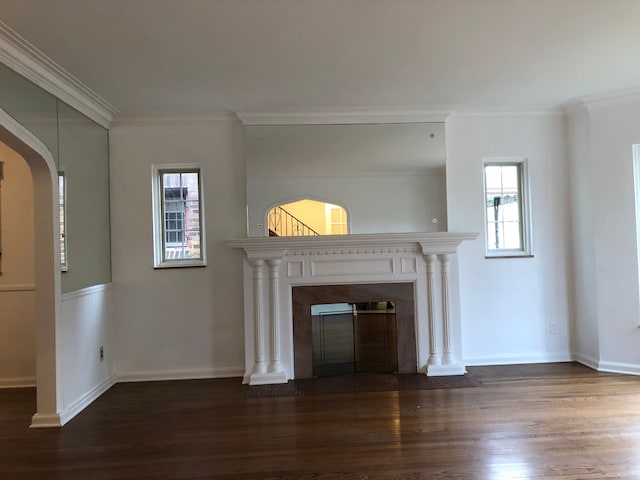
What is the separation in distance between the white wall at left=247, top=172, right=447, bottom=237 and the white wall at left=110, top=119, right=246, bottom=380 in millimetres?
222

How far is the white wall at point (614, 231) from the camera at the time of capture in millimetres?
3891

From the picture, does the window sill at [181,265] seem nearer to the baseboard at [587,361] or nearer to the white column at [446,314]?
the white column at [446,314]

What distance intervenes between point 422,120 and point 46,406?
4136 mm

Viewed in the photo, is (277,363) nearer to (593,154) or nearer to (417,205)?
(417,205)

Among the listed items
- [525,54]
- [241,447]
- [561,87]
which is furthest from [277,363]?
[561,87]

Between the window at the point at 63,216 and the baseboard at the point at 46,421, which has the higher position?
the window at the point at 63,216

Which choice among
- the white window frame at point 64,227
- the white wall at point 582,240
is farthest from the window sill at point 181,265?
the white wall at point 582,240

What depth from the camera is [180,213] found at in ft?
14.0

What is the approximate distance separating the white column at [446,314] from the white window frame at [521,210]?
21.5 inches

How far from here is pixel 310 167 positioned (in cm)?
413

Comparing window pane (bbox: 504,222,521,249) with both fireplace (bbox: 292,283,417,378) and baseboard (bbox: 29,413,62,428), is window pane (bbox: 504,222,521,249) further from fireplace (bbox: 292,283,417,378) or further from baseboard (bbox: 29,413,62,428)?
baseboard (bbox: 29,413,62,428)

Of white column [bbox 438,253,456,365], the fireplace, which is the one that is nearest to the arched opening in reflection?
the fireplace

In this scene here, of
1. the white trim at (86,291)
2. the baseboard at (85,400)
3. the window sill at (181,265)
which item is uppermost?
the window sill at (181,265)

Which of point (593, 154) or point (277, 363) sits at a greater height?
point (593, 154)
